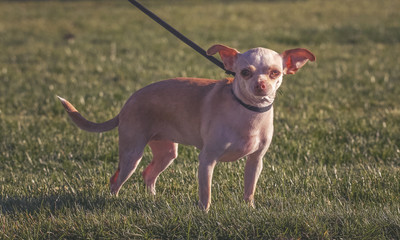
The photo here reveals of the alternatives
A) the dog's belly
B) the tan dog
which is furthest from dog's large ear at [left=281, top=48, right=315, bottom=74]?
the dog's belly

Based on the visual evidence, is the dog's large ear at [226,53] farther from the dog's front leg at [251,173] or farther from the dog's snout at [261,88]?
the dog's front leg at [251,173]

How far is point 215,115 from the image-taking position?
4.21 metres

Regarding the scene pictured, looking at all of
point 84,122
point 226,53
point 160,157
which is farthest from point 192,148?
point 226,53

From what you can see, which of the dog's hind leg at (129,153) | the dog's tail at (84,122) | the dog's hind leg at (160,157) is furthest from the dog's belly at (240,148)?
the dog's tail at (84,122)

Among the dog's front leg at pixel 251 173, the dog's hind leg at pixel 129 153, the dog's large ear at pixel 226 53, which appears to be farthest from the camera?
the dog's hind leg at pixel 129 153

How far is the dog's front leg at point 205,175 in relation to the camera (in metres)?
4.15

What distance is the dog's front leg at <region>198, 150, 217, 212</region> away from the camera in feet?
13.6

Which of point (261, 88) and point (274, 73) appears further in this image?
point (274, 73)

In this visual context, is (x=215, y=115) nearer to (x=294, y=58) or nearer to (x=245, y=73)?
(x=245, y=73)

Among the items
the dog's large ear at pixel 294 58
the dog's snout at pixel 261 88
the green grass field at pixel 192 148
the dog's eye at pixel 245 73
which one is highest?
the dog's large ear at pixel 294 58

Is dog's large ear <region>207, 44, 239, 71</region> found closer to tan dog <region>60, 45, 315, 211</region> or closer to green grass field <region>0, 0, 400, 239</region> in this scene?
tan dog <region>60, 45, 315, 211</region>

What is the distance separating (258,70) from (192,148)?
298 centimetres

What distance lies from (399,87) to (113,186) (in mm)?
6867

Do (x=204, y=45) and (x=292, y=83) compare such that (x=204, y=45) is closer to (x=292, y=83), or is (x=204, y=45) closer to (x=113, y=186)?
(x=292, y=83)
